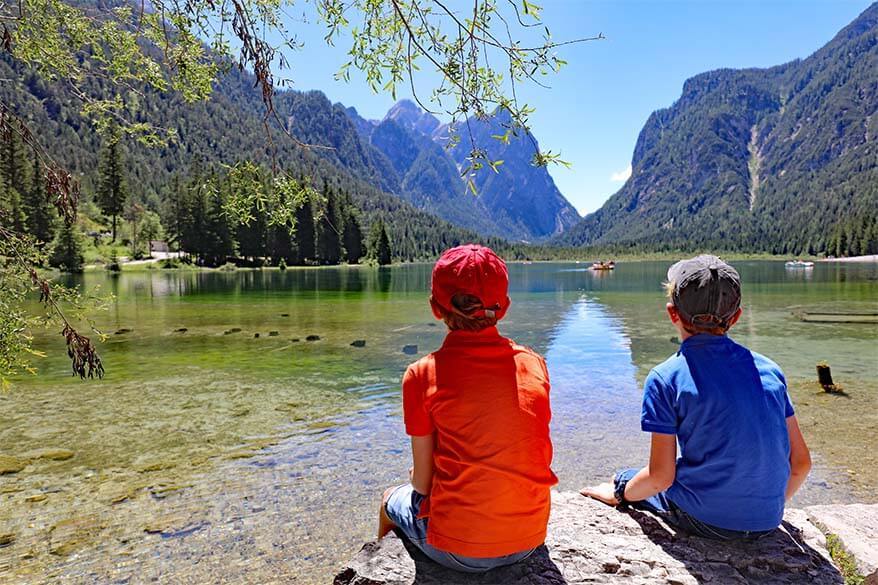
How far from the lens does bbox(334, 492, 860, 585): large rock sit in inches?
124

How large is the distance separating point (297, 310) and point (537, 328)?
15.6 m

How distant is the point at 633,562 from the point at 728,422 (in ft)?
3.46

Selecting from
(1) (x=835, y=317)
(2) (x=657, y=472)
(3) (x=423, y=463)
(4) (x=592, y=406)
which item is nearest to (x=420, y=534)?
(3) (x=423, y=463)

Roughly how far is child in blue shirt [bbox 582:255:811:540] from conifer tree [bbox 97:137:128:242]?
107191mm

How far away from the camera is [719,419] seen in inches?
127

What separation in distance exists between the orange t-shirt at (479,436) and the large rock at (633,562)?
25 centimetres

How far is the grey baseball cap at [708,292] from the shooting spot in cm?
327

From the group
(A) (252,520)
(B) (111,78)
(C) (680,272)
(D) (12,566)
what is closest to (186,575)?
(A) (252,520)

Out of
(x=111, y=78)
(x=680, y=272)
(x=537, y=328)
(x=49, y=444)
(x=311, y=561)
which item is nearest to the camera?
(x=680, y=272)

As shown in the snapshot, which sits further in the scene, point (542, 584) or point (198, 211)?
point (198, 211)

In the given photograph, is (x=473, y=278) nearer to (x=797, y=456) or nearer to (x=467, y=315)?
(x=467, y=315)

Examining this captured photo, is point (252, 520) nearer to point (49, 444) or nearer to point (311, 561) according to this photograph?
point (311, 561)

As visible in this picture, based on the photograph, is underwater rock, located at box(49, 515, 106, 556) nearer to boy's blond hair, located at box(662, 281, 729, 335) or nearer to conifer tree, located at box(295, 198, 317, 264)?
boy's blond hair, located at box(662, 281, 729, 335)

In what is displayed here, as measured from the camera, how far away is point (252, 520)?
6531 millimetres
